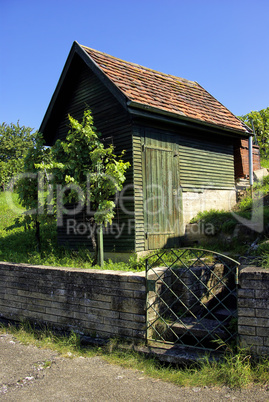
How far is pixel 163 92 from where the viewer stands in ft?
33.1

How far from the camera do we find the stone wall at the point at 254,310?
146 inches

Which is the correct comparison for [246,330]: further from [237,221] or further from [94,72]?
[94,72]

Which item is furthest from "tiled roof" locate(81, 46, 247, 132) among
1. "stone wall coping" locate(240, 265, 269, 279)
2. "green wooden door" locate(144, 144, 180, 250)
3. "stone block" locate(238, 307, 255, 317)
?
"stone block" locate(238, 307, 255, 317)

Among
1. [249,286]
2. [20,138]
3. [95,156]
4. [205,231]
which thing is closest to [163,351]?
[249,286]

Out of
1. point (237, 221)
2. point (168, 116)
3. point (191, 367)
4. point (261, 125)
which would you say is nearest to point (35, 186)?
point (168, 116)

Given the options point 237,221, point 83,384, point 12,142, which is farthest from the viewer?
point 12,142

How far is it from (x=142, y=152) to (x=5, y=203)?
1597cm

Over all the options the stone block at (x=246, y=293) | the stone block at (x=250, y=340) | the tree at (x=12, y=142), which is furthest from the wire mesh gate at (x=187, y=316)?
the tree at (x=12, y=142)

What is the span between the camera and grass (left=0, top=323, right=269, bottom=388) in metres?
3.59

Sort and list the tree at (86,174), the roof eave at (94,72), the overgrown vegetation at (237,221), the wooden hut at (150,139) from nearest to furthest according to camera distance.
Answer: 1. the tree at (86,174)
2. the overgrown vegetation at (237,221)
3. the roof eave at (94,72)
4. the wooden hut at (150,139)

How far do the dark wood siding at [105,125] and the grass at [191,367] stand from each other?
375 cm

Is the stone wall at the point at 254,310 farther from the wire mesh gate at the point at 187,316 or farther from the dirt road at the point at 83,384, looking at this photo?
the dirt road at the point at 83,384

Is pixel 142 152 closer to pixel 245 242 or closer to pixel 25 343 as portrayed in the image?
pixel 245 242

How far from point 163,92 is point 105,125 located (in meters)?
2.13
